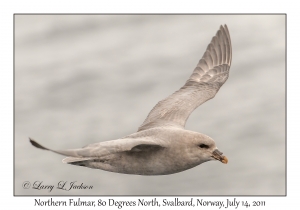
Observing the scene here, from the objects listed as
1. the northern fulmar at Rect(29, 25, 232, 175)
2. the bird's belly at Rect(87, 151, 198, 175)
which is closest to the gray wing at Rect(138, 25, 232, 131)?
the northern fulmar at Rect(29, 25, 232, 175)

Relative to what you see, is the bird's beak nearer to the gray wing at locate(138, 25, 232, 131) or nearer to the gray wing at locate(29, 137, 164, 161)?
the gray wing at locate(29, 137, 164, 161)

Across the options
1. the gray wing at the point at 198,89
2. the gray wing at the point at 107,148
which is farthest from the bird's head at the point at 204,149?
the gray wing at the point at 198,89

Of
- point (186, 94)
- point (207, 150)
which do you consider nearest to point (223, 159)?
point (207, 150)

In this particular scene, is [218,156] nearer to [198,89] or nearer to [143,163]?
[143,163]

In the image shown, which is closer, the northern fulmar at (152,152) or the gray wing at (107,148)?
the gray wing at (107,148)

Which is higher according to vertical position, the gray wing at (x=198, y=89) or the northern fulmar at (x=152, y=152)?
the gray wing at (x=198, y=89)

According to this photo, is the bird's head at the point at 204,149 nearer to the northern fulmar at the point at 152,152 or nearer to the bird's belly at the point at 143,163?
the northern fulmar at the point at 152,152

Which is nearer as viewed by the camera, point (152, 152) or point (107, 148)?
point (107, 148)

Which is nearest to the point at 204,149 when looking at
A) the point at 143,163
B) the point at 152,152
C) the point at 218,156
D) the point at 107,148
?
the point at 218,156

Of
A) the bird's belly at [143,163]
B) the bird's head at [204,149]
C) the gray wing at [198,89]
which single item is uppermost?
the gray wing at [198,89]
